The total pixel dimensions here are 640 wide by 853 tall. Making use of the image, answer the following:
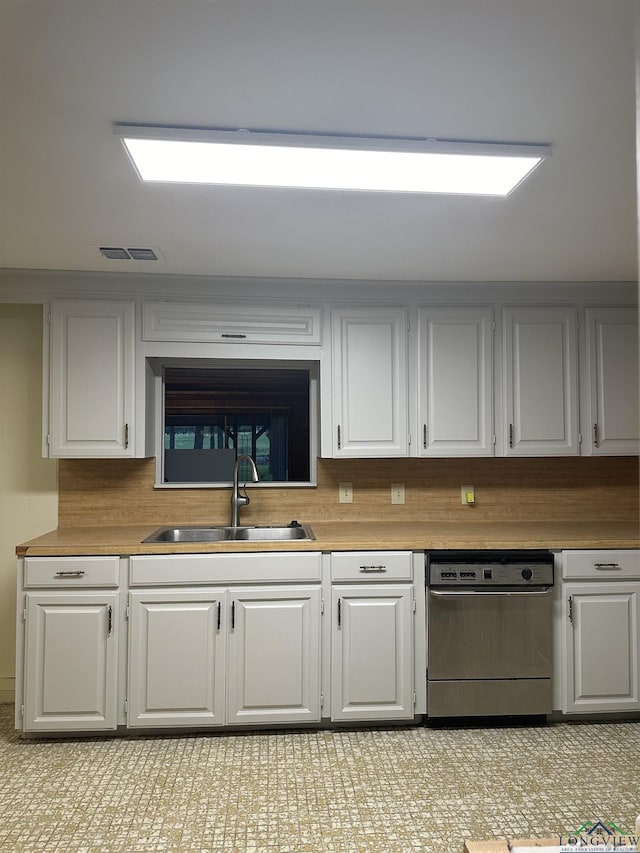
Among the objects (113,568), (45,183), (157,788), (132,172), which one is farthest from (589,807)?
(45,183)

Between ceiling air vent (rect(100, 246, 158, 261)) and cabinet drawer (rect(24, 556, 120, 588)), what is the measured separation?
1.45 meters

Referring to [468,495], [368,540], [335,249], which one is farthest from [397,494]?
[335,249]

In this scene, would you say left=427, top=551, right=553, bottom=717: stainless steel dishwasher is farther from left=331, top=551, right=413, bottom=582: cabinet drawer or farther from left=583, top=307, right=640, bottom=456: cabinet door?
left=583, top=307, right=640, bottom=456: cabinet door

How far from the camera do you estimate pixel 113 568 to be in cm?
283

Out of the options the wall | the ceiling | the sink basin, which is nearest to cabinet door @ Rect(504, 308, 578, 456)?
the ceiling

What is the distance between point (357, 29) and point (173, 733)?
2937 mm

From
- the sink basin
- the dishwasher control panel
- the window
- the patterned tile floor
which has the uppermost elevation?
the window

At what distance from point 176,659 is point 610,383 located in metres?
2.78

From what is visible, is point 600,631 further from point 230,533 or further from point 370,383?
point 230,533

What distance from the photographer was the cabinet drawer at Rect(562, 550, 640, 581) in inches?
119

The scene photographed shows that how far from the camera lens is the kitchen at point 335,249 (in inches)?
56.1

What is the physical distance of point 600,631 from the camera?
3.02 metres

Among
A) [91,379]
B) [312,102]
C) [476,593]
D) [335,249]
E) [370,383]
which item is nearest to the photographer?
[312,102]

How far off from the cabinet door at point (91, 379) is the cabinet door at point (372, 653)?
4.69ft
